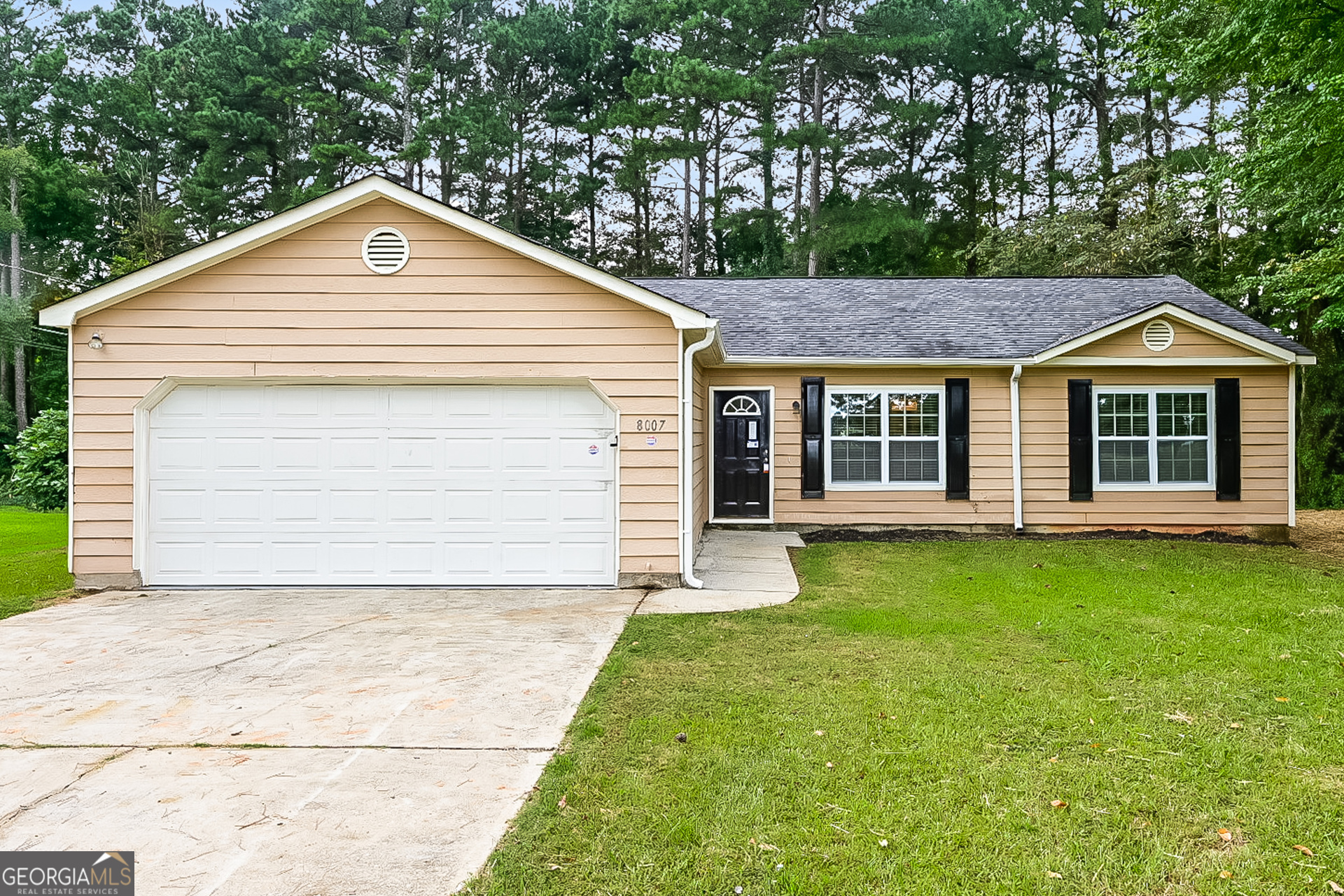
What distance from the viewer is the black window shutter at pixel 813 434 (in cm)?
1091

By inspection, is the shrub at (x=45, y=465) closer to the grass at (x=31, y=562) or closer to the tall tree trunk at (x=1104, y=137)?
the grass at (x=31, y=562)

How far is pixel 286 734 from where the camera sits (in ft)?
12.2

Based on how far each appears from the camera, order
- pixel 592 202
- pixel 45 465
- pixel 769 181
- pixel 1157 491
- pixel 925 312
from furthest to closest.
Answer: pixel 592 202 < pixel 769 181 < pixel 45 465 < pixel 925 312 < pixel 1157 491

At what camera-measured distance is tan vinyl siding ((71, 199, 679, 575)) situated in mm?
7246

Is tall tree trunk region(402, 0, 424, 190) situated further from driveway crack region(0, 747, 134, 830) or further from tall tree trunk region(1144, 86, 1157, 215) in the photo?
driveway crack region(0, 747, 134, 830)

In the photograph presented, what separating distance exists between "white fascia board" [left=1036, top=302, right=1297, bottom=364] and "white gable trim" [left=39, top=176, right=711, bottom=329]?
6016mm

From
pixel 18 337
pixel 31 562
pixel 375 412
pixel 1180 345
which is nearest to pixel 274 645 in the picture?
pixel 375 412

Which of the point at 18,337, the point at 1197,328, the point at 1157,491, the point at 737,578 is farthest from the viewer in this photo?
the point at 18,337

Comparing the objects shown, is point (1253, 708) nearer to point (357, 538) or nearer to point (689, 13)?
point (357, 538)

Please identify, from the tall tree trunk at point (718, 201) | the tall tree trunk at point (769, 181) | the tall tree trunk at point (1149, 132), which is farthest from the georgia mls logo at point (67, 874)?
the tall tree trunk at point (1149, 132)

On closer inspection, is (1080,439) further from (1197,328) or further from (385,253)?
(385,253)

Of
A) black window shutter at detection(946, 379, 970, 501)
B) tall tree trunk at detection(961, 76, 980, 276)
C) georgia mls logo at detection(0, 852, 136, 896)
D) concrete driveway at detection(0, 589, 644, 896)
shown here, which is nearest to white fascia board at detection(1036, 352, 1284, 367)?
black window shutter at detection(946, 379, 970, 501)

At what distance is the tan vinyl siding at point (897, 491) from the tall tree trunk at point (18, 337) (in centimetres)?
2187

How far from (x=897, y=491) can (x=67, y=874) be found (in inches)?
385
